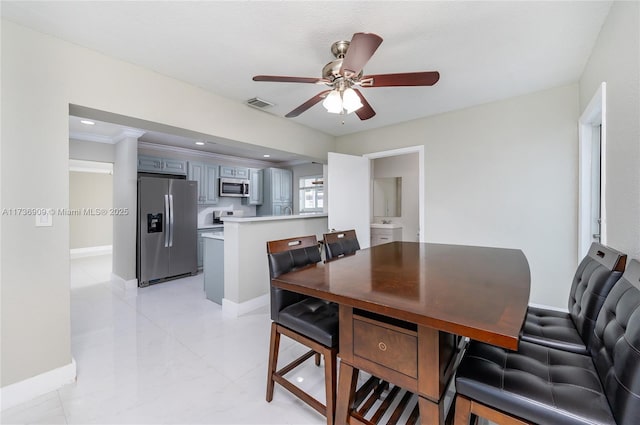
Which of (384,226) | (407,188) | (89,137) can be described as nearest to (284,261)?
(384,226)

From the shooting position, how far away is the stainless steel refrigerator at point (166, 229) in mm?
4137

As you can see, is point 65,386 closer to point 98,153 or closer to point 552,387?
point 552,387

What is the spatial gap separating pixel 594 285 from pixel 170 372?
269 cm

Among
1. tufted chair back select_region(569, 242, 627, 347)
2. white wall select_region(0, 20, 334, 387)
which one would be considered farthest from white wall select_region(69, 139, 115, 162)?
tufted chair back select_region(569, 242, 627, 347)

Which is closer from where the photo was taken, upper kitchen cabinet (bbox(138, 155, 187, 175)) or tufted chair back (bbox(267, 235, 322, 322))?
tufted chair back (bbox(267, 235, 322, 322))

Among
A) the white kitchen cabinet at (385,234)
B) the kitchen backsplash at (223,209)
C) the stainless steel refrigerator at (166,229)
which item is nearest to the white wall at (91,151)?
the stainless steel refrigerator at (166,229)

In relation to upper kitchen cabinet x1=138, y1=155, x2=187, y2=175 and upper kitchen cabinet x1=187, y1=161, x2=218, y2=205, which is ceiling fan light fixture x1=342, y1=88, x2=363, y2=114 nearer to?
upper kitchen cabinet x1=138, y1=155, x2=187, y2=175

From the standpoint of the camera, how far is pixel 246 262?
3141 mm

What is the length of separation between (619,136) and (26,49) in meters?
3.79

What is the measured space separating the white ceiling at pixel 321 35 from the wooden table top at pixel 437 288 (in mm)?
1587

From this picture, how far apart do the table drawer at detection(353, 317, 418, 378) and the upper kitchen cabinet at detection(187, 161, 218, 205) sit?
5.00m

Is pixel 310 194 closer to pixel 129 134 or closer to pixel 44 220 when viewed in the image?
pixel 129 134

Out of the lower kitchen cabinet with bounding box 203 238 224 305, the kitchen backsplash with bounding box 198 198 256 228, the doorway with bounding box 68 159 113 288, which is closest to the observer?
the lower kitchen cabinet with bounding box 203 238 224 305

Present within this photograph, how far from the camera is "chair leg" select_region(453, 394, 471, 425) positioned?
100cm
